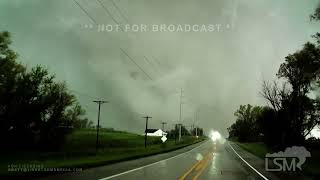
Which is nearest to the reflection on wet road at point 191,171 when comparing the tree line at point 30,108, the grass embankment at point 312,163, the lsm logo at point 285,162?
the lsm logo at point 285,162

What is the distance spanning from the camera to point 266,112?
6194cm

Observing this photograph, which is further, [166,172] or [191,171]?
[191,171]

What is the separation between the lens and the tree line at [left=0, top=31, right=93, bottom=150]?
58.7 meters

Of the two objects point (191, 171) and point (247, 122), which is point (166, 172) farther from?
point (247, 122)

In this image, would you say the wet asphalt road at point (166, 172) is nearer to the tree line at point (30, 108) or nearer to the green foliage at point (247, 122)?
the tree line at point (30, 108)

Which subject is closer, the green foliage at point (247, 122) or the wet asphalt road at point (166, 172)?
the wet asphalt road at point (166, 172)

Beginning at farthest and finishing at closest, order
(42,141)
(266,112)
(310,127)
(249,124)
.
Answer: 1. (249,124)
2. (42,141)
3. (266,112)
4. (310,127)

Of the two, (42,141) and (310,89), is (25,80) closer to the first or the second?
(42,141)

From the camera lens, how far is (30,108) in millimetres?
63469

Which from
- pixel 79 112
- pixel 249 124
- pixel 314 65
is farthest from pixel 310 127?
pixel 249 124

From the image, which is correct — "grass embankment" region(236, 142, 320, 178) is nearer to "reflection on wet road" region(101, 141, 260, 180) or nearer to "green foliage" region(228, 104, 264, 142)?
"reflection on wet road" region(101, 141, 260, 180)

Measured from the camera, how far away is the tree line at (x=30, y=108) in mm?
58688

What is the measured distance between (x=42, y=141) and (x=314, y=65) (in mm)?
48248

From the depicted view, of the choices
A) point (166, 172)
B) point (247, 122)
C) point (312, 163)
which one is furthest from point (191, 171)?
point (247, 122)
